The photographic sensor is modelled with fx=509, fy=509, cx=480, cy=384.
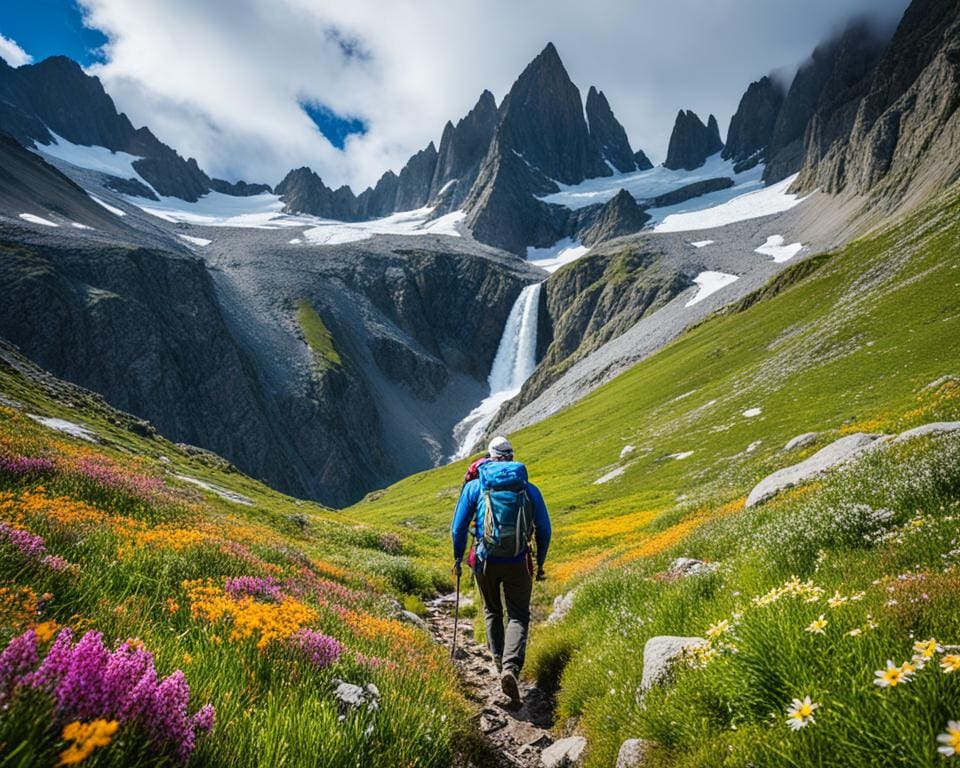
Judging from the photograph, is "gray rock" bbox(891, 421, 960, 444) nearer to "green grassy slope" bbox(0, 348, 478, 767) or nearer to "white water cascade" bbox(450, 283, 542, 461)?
"green grassy slope" bbox(0, 348, 478, 767)

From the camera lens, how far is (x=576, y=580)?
14125 millimetres

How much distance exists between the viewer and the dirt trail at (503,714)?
6.64m

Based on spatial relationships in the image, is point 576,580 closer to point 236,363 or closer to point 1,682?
point 1,682

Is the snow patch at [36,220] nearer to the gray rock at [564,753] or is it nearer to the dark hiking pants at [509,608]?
the dark hiking pants at [509,608]

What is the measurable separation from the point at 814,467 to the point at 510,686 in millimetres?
10812

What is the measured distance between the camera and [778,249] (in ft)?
493

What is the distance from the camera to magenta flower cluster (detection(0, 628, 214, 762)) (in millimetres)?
2227

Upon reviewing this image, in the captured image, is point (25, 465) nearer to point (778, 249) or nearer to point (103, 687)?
point (103, 687)

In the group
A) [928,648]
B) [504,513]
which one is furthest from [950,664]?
[504,513]

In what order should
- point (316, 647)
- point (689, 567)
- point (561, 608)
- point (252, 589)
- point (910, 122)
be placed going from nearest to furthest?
point (316, 647), point (252, 589), point (689, 567), point (561, 608), point (910, 122)

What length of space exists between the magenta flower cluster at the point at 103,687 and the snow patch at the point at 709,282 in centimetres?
13325

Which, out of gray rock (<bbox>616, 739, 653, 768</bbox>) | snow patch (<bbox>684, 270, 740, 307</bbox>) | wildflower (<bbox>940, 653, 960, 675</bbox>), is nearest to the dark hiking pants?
gray rock (<bbox>616, 739, 653, 768</bbox>)

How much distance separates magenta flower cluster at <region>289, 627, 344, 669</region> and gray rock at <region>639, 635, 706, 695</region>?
3406 millimetres

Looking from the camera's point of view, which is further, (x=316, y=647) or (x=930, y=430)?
(x=930, y=430)
